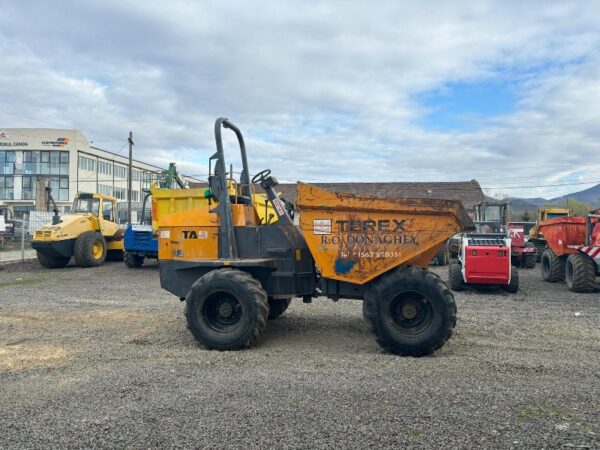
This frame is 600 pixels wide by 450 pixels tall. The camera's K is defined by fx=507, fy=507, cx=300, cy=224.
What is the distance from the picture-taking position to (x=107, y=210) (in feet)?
60.1

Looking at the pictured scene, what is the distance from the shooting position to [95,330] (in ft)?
23.4

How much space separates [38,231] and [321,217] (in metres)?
13.1

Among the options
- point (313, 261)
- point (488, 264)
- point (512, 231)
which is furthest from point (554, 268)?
point (313, 261)

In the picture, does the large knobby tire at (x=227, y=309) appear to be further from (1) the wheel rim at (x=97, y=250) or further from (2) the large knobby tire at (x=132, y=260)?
(1) the wheel rim at (x=97, y=250)

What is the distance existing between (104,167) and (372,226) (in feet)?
215

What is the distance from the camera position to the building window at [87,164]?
5975cm

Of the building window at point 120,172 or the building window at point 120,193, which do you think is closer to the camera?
the building window at point 120,193

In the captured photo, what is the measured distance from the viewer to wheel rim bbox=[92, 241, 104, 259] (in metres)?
17.0

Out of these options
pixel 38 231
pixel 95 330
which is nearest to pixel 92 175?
pixel 38 231

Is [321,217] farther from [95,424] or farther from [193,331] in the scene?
[95,424]

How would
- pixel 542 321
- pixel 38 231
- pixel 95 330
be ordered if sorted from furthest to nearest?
pixel 38 231 < pixel 542 321 < pixel 95 330

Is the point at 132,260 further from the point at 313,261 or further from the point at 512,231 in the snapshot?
the point at 512,231

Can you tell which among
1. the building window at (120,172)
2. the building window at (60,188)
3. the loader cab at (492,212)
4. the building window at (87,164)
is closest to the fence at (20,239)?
the loader cab at (492,212)

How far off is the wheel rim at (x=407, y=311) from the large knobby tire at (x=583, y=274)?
24.8ft
